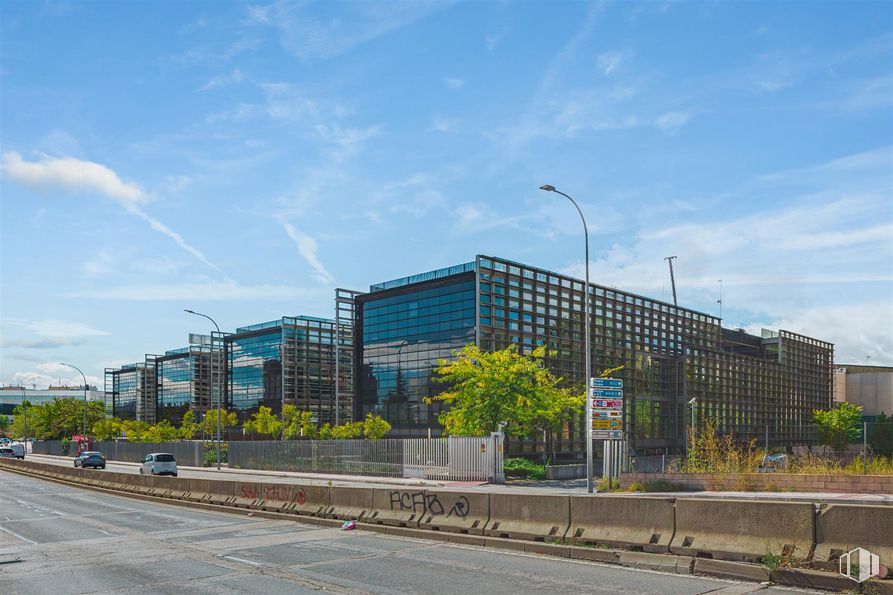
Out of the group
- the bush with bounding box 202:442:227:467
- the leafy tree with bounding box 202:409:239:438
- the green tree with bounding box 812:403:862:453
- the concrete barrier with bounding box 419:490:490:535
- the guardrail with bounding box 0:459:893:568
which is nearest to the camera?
the guardrail with bounding box 0:459:893:568

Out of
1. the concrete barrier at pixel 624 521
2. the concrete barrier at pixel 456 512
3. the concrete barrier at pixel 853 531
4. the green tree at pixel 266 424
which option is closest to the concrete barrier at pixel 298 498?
the concrete barrier at pixel 456 512

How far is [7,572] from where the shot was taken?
13641 mm

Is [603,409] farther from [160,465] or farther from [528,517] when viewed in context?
[160,465]

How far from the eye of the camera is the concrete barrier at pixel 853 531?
10141 millimetres

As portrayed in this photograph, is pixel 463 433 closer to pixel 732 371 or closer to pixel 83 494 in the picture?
pixel 83 494

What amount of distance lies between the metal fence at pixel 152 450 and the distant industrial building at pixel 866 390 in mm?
86221

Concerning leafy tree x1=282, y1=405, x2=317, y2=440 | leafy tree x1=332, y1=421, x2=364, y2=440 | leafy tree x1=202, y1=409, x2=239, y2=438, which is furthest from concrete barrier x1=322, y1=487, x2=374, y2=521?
leafy tree x1=202, y1=409, x2=239, y2=438

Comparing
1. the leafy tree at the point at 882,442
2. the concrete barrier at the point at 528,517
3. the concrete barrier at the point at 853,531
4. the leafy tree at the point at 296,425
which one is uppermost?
the concrete barrier at the point at 853,531

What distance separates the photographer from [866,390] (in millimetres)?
109688

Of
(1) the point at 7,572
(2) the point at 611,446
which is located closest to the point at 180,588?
(1) the point at 7,572

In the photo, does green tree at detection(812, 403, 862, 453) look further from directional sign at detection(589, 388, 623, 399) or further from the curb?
the curb

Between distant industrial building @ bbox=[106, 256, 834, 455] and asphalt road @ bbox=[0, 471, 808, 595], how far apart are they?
31.9 meters

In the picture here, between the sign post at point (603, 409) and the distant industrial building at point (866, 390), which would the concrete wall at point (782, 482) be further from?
the distant industrial building at point (866, 390)

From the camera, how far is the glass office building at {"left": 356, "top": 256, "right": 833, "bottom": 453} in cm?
5666
